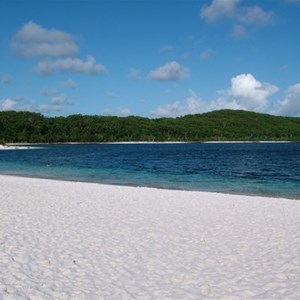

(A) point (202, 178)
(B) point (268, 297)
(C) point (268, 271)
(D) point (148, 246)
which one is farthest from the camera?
(A) point (202, 178)

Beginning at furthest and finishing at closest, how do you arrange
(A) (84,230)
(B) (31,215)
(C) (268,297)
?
(B) (31,215), (A) (84,230), (C) (268,297)

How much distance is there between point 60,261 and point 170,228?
5.07 metres

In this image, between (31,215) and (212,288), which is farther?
(31,215)

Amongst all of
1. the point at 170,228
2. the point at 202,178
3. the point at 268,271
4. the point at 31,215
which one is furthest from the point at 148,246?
the point at 202,178

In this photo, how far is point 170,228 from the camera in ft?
43.4

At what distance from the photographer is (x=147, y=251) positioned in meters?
10.2

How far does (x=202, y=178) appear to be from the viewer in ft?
120

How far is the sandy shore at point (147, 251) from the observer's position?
24.8 feet

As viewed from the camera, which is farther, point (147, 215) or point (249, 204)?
point (249, 204)

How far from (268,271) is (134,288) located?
333 centimetres

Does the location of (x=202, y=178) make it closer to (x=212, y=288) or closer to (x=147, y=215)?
(x=147, y=215)

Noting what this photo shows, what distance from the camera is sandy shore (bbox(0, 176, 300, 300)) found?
24.8 feet

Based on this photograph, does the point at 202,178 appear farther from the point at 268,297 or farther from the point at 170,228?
the point at 268,297

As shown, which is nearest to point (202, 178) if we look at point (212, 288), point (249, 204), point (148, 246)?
point (249, 204)
